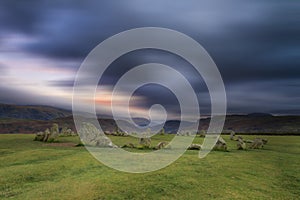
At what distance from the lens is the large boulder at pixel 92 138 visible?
41188 mm

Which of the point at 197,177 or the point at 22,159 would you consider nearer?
the point at 197,177

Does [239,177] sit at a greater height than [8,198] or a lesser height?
greater

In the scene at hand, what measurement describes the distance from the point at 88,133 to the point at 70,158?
15471 mm

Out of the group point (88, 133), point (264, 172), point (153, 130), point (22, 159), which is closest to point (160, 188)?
point (264, 172)

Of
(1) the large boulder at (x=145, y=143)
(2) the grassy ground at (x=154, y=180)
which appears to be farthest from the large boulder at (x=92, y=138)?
(2) the grassy ground at (x=154, y=180)

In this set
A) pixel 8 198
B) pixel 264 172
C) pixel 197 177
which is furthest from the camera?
pixel 264 172

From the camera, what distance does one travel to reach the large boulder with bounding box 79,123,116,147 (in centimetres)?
4119

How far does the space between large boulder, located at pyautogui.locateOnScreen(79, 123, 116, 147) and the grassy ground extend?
41.1ft

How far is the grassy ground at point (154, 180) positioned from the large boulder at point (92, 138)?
41.1ft

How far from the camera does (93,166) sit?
1009 inches

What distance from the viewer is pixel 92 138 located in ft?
142

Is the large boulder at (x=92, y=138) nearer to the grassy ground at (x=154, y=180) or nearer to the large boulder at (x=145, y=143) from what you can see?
the large boulder at (x=145, y=143)

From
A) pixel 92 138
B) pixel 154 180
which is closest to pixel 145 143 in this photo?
pixel 92 138

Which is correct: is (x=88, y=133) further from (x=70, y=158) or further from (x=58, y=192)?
(x=58, y=192)
